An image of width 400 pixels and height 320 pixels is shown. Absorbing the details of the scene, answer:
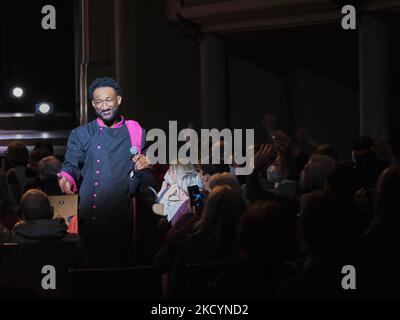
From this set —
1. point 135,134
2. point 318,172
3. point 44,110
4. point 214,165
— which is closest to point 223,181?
point 135,134

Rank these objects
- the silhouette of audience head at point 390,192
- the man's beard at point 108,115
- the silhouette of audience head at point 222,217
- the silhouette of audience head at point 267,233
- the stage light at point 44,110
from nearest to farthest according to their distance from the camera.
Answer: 1. the silhouette of audience head at point 267,233
2. the silhouette of audience head at point 390,192
3. the silhouette of audience head at point 222,217
4. the man's beard at point 108,115
5. the stage light at point 44,110

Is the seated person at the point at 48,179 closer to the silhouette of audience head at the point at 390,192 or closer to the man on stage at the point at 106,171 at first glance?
the man on stage at the point at 106,171

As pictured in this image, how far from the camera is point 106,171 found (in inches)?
204

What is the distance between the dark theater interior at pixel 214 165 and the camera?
346 centimetres

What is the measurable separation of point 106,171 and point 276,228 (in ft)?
6.53

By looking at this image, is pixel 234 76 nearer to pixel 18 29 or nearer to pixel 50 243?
pixel 50 243

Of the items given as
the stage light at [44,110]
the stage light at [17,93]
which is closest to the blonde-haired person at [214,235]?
the stage light at [44,110]

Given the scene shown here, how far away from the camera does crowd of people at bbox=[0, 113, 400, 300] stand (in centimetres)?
337

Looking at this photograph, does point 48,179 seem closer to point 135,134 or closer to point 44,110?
point 135,134

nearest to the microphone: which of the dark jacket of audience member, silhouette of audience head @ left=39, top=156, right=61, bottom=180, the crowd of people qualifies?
the crowd of people

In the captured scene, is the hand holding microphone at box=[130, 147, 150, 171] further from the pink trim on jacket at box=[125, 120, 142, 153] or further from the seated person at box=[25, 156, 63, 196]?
the seated person at box=[25, 156, 63, 196]

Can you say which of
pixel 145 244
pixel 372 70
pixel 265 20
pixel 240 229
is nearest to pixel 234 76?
pixel 265 20

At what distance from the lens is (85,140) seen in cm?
518

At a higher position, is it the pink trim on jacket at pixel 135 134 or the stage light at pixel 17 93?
the stage light at pixel 17 93
